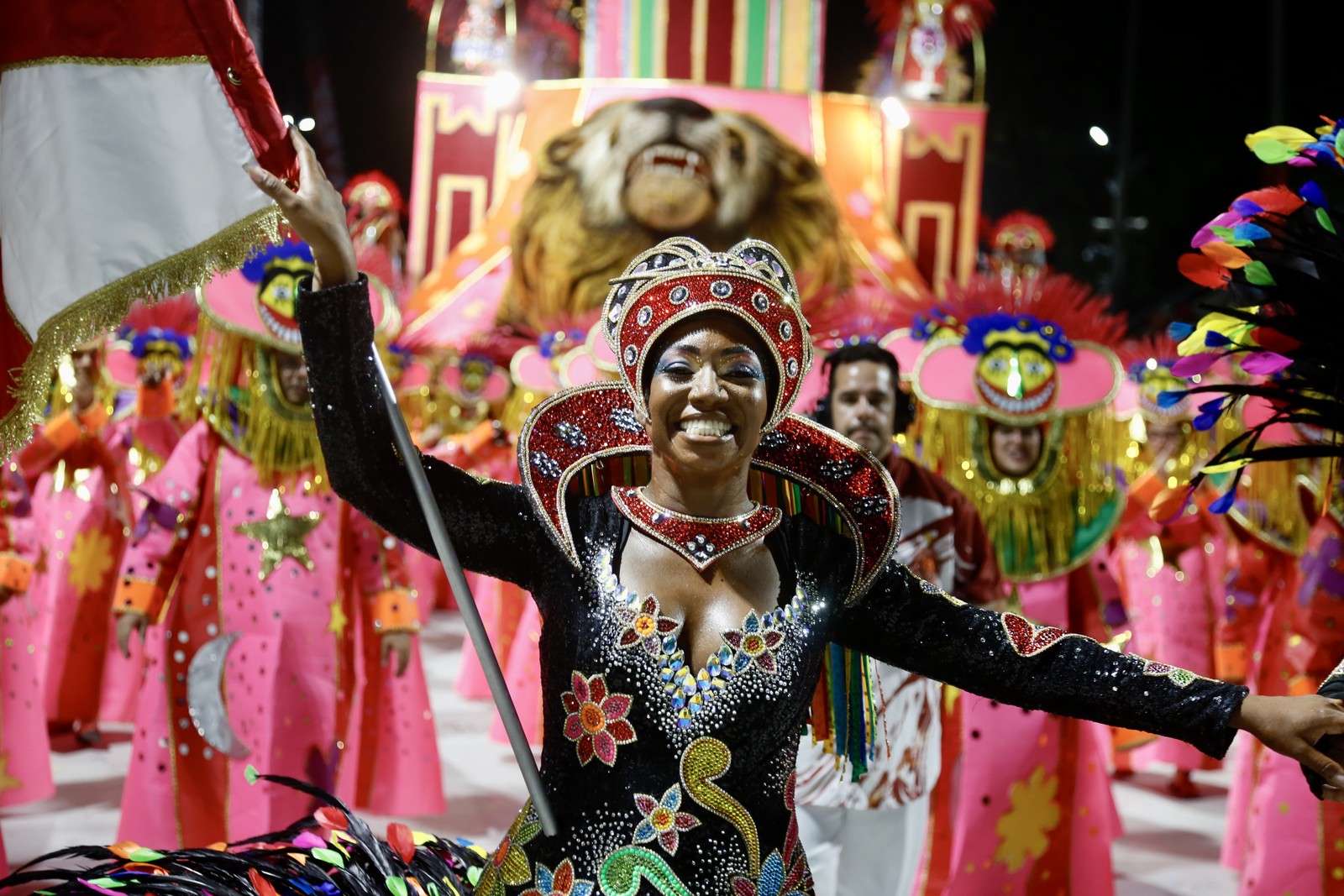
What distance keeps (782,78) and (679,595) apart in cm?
1703

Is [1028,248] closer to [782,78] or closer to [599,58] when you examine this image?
[782,78]

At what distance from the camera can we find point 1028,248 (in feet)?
49.2

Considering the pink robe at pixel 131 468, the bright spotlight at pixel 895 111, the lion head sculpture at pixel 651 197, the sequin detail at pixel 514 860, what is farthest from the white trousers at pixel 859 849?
the bright spotlight at pixel 895 111

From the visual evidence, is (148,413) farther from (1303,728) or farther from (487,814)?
(1303,728)

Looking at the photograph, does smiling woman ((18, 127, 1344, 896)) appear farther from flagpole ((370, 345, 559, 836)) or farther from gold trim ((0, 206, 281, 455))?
gold trim ((0, 206, 281, 455))

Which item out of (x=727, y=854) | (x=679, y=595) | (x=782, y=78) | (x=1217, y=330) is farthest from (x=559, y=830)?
(x=782, y=78)

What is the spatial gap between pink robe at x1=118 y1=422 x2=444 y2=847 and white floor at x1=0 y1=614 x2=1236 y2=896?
2.21 ft

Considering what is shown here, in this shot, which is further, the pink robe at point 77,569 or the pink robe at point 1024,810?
the pink robe at point 77,569

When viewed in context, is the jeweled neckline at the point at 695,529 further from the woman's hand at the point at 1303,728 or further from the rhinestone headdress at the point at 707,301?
the woman's hand at the point at 1303,728

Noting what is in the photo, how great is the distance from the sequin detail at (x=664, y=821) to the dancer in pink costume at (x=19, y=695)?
3.97 m

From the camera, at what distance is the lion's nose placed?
17.7 metres

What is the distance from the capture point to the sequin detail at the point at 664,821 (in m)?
2.08

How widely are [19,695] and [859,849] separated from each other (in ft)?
10.6

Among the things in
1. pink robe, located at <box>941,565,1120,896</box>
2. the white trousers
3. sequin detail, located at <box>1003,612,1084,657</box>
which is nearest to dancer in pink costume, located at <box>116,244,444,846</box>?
the white trousers
